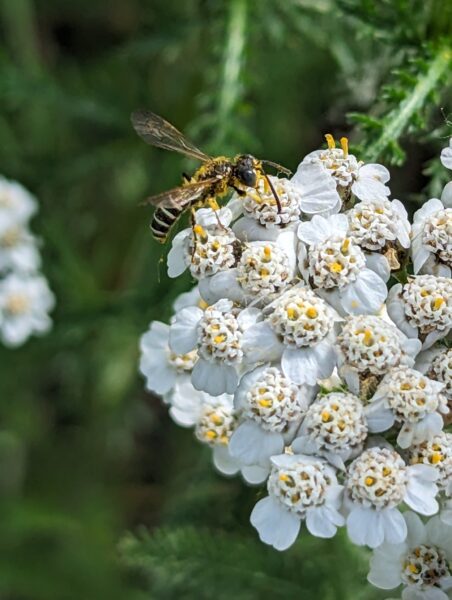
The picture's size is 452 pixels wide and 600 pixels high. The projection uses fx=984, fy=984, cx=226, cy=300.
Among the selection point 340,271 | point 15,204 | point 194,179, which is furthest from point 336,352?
point 15,204

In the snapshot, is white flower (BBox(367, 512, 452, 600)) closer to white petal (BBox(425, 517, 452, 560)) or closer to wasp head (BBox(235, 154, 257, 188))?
white petal (BBox(425, 517, 452, 560))

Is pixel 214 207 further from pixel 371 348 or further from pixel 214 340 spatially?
pixel 371 348

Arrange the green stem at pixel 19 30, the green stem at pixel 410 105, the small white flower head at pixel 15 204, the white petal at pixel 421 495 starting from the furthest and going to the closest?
the green stem at pixel 19 30 → the small white flower head at pixel 15 204 → the green stem at pixel 410 105 → the white petal at pixel 421 495

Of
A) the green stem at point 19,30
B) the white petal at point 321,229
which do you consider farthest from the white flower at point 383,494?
the green stem at point 19,30

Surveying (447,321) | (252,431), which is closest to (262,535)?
(252,431)

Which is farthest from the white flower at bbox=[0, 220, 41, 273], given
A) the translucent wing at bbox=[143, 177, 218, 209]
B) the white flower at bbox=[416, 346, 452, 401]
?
the white flower at bbox=[416, 346, 452, 401]

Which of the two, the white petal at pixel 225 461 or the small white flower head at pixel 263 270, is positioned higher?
the small white flower head at pixel 263 270

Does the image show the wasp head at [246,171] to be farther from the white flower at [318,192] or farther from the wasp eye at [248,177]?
the white flower at [318,192]
